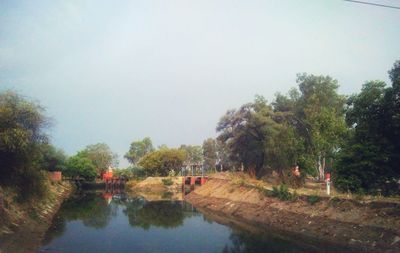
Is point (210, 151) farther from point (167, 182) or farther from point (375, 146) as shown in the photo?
point (375, 146)

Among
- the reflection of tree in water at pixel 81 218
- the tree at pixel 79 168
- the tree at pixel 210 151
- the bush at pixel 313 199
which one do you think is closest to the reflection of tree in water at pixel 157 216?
the reflection of tree in water at pixel 81 218

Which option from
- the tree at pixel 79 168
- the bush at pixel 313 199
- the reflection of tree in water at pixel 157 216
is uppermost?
the tree at pixel 79 168

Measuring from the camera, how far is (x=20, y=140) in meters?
27.1

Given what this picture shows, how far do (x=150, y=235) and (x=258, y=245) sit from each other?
10.8 meters

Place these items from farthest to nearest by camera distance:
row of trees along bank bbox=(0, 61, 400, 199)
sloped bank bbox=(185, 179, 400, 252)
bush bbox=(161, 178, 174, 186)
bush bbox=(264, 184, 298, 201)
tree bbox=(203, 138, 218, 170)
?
tree bbox=(203, 138, 218, 170) → bush bbox=(161, 178, 174, 186) → bush bbox=(264, 184, 298, 201) → row of trees along bank bbox=(0, 61, 400, 199) → sloped bank bbox=(185, 179, 400, 252)

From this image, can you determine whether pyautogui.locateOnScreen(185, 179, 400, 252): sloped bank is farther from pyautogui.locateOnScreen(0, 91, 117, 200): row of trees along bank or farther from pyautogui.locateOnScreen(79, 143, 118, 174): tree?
pyautogui.locateOnScreen(79, 143, 118, 174): tree

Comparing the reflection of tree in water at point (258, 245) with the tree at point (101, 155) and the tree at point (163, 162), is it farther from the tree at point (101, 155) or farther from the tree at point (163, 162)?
the tree at point (101, 155)

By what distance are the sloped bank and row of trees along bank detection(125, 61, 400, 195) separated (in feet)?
17.5

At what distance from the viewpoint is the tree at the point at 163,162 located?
116375mm

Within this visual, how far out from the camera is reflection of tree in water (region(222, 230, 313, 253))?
26938 mm

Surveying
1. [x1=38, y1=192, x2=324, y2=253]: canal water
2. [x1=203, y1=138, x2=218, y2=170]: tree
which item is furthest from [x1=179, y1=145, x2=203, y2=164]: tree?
[x1=38, y1=192, x2=324, y2=253]: canal water

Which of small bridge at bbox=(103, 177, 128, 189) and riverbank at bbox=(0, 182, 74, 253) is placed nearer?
riverbank at bbox=(0, 182, 74, 253)

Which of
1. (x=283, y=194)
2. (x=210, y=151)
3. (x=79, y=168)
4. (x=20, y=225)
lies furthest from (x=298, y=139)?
(x=210, y=151)

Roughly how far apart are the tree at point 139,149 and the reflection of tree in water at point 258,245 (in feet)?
439
